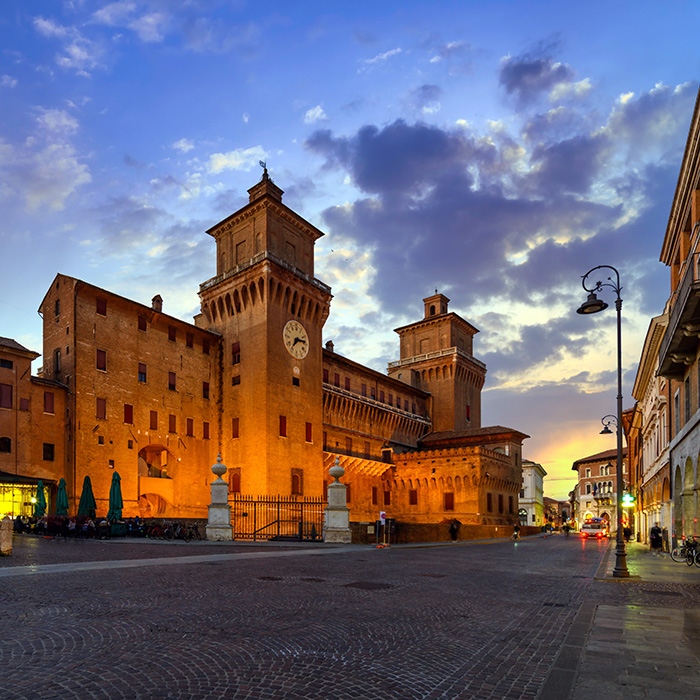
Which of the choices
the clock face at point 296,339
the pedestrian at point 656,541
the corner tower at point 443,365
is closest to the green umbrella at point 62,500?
the clock face at point 296,339

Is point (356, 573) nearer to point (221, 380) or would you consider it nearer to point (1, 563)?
point (1, 563)

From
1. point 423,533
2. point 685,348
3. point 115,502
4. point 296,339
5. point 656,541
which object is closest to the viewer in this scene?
point 685,348

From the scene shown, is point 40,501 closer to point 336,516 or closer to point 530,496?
point 336,516

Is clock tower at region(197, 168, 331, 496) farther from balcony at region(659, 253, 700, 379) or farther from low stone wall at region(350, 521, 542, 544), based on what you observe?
balcony at region(659, 253, 700, 379)

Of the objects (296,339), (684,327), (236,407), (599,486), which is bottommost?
(599,486)

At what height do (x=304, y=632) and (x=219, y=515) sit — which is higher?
(x=304, y=632)

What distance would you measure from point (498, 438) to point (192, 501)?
35129 millimetres

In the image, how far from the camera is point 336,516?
28062 millimetres

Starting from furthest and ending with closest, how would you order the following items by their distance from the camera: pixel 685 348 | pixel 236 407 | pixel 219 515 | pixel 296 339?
1. pixel 296 339
2. pixel 236 407
3. pixel 219 515
4. pixel 685 348

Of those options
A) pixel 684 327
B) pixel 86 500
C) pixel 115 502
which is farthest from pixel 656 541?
pixel 86 500

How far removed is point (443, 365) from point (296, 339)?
2699 cm

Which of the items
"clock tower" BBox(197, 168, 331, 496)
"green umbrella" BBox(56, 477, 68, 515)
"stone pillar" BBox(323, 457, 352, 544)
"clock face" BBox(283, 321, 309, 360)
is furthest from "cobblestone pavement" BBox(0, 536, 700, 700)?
"clock face" BBox(283, 321, 309, 360)

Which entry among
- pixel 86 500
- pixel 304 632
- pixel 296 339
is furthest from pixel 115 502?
pixel 304 632

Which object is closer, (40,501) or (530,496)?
(40,501)
